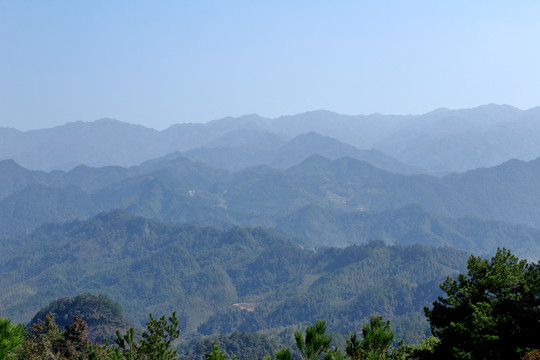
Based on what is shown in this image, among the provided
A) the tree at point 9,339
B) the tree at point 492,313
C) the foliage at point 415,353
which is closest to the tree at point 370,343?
the tree at point 492,313

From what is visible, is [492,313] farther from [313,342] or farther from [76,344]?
[76,344]

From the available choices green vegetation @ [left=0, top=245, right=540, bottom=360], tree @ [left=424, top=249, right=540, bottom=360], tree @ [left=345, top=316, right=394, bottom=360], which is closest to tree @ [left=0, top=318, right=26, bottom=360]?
green vegetation @ [left=0, top=245, right=540, bottom=360]

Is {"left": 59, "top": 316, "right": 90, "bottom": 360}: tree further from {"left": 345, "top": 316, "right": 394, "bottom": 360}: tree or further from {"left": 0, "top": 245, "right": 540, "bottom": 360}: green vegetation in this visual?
{"left": 345, "top": 316, "right": 394, "bottom": 360}: tree

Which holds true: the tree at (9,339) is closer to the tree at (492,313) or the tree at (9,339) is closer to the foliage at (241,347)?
the tree at (492,313)

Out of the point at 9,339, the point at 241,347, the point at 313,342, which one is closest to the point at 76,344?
the point at 313,342

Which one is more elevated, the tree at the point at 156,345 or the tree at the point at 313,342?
the tree at the point at 313,342

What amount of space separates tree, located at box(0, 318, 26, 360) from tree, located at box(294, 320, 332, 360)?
13203 mm

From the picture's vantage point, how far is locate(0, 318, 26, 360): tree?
18375 mm

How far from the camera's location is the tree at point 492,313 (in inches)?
1151

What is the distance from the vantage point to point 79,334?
163 ft

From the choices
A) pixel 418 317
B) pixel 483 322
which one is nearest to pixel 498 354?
pixel 483 322

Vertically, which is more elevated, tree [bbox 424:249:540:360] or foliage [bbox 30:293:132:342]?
tree [bbox 424:249:540:360]

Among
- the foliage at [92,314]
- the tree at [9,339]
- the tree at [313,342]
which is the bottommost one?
the foliage at [92,314]

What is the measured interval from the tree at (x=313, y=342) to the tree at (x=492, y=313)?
926 centimetres
